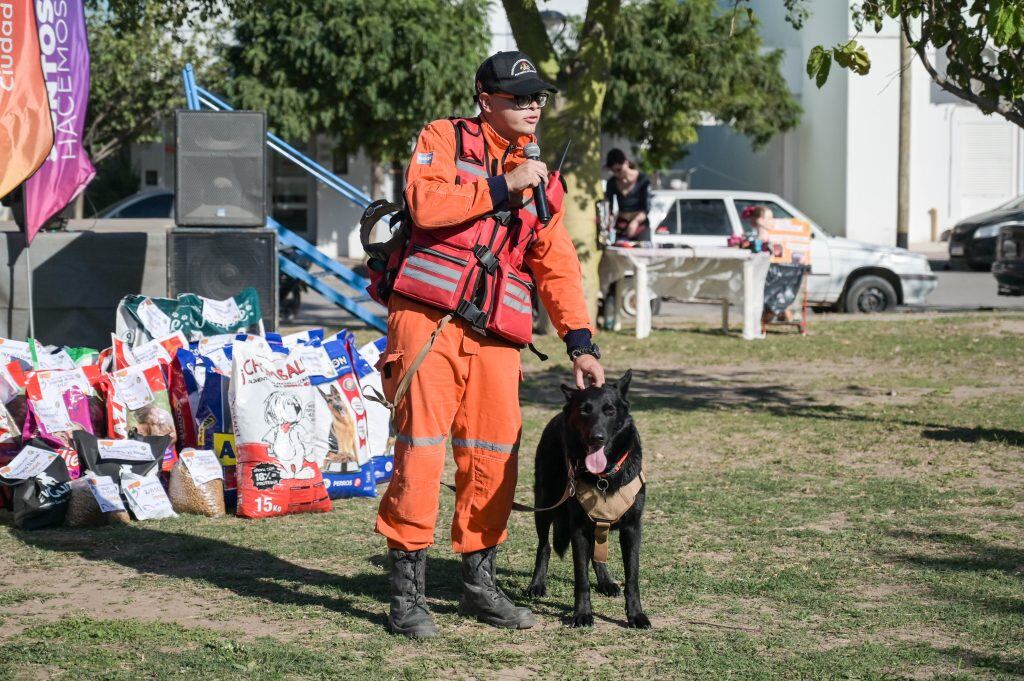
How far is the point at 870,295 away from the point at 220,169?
9.21 metres

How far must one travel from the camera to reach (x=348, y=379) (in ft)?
22.4

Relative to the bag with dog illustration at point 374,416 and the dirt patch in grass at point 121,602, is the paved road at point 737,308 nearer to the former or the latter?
the bag with dog illustration at point 374,416

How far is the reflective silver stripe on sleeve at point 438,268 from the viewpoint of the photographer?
443 cm

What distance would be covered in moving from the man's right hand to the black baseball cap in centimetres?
30

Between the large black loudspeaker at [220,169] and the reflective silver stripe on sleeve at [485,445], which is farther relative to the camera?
the large black loudspeaker at [220,169]

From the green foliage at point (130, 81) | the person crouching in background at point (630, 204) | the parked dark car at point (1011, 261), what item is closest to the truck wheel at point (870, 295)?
the parked dark car at point (1011, 261)

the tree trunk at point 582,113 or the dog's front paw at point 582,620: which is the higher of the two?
the tree trunk at point 582,113

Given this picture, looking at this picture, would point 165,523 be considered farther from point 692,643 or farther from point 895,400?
point 895,400

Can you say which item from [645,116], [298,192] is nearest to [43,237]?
[645,116]

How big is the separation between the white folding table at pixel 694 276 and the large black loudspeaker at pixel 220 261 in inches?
195

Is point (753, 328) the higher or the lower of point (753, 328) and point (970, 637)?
the higher

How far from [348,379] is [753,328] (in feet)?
24.3

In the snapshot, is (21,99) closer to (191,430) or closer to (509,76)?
(191,430)

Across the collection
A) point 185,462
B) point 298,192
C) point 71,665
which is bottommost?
point 71,665
